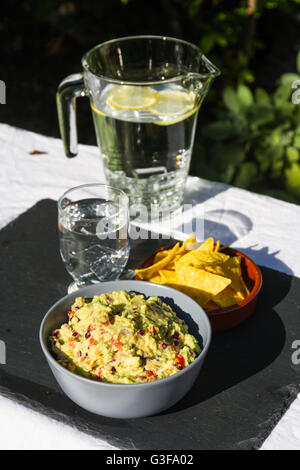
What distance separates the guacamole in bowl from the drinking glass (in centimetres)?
19

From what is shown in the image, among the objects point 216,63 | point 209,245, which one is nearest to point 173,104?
point 209,245

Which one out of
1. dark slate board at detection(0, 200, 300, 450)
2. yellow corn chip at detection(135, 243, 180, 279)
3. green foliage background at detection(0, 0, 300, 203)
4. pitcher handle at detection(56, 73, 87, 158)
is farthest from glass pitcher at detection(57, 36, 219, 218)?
green foliage background at detection(0, 0, 300, 203)

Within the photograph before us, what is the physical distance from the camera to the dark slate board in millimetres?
967

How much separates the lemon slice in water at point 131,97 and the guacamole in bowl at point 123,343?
537 mm

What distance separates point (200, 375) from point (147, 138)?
60cm

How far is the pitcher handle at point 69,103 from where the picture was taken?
1.50 metres

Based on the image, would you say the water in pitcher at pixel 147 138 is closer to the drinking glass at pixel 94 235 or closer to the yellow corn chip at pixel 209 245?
the drinking glass at pixel 94 235

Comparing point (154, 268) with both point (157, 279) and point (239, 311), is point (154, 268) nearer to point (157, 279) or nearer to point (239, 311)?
point (157, 279)

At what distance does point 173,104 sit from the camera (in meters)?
1.43

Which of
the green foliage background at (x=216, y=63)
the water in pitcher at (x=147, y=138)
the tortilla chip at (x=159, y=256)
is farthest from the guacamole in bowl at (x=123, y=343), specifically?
the green foliage background at (x=216, y=63)

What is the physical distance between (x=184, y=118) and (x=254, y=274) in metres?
0.43

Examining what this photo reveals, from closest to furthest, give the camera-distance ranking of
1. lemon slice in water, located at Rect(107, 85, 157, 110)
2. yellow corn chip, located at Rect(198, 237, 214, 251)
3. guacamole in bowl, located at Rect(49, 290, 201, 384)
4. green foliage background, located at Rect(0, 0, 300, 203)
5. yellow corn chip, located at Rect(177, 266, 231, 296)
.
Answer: guacamole in bowl, located at Rect(49, 290, 201, 384) → yellow corn chip, located at Rect(177, 266, 231, 296) → yellow corn chip, located at Rect(198, 237, 214, 251) → lemon slice in water, located at Rect(107, 85, 157, 110) → green foliage background, located at Rect(0, 0, 300, 203)

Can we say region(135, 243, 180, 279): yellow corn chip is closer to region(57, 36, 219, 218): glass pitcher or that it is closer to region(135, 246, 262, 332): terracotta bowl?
region(135, 246, 262, 332): terracotta bowl
